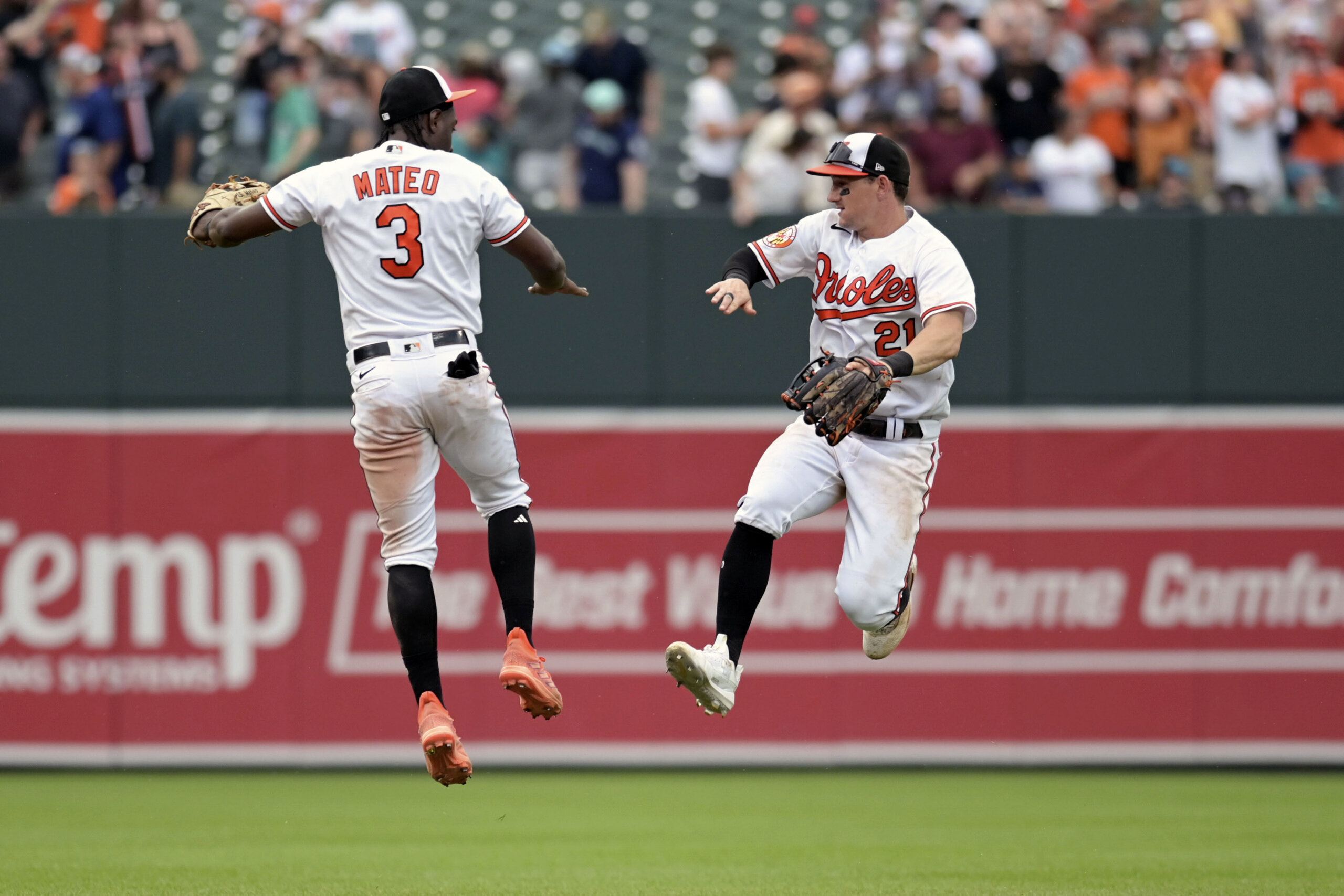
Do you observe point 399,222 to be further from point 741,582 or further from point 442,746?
point 741,582

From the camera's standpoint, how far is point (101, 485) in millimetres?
11859

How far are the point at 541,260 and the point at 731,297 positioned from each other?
2.45 ft

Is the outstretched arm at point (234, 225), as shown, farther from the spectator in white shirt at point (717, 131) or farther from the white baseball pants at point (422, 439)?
the spectator in white shirt at point (717, 131)

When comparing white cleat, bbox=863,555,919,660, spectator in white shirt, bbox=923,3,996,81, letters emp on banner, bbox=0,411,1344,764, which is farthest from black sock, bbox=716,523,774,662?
spectator in white shirt, bbox=923,3,996,81

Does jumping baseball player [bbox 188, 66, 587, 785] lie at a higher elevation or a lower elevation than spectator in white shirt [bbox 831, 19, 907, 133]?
lower

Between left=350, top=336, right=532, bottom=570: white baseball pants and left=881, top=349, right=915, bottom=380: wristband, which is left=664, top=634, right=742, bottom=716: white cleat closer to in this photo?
left=350, top=336, right=532, bottom=570: white baseball pants

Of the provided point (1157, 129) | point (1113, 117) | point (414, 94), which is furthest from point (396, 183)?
point (1157, 129)

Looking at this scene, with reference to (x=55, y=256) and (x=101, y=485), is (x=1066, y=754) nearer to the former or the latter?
(x=101, y=485)

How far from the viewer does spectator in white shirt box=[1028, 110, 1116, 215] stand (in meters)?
12.6

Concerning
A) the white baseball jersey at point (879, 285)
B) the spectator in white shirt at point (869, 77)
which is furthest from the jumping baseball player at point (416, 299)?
the spectator in white shirt at point (869, 77)

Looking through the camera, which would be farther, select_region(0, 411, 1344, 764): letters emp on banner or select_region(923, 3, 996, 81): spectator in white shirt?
select_region(923, 3, 996, 81): spectator in white shirt

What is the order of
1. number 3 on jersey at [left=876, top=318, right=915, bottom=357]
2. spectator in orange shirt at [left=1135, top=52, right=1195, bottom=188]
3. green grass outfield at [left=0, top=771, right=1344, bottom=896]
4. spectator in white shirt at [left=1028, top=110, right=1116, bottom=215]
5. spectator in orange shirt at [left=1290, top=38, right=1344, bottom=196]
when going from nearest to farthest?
number 3 on jersey at [left=876, top=318, right=915, bottom=357], green grass outfield at [left=0, top=771, right=1344, bottom=896], spectator in white shirt at [left=1028, top=110, right=1116, bottom=215], spectator in orange shirt at [left=1135, top=52, right=1195, bottom=188], spectator in orange shirt at [left=1290, top=38, right=1344, bottom=196]

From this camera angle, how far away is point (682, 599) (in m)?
12.0

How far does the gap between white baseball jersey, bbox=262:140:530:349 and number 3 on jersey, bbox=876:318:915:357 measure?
1584 millimetres
